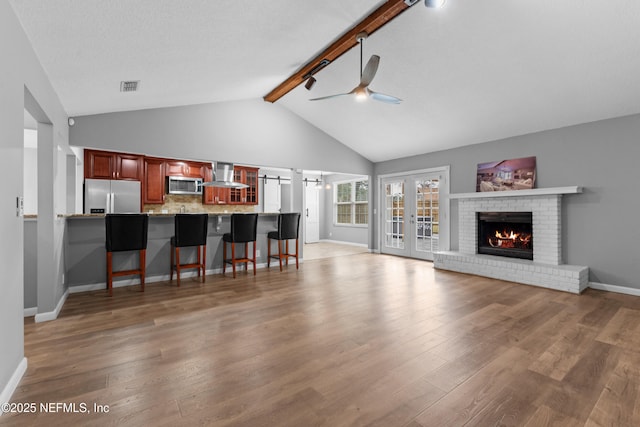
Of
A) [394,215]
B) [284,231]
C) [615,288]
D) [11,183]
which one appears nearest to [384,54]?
Result: [284,231]

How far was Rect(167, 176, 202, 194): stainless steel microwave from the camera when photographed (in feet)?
21.0

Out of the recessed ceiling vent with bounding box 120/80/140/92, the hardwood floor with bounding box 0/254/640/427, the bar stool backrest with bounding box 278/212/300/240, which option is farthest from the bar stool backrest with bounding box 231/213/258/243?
the recessed ceiling vent with bounding box 120/80/140/92

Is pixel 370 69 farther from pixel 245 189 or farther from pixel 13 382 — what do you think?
pixel 245 189

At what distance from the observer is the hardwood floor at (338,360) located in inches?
63.3

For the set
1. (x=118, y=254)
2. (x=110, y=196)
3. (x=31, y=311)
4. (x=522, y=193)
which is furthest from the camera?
(x=110, y=196)

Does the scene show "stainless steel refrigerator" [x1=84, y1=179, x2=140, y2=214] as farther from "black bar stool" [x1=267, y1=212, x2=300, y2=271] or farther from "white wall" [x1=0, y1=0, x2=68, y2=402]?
"white wall" [x1=0, y1=0, x2=68, y2=402]

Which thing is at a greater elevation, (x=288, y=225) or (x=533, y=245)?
(x=288, y=225)

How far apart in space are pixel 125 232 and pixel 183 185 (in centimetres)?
290

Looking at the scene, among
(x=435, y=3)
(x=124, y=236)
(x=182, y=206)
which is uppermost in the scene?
(x=435, y=3)

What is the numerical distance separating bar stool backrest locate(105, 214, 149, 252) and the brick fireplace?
16.5ft

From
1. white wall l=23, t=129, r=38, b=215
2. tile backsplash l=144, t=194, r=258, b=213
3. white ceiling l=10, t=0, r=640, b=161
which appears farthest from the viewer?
tile backsplash l=144, t=194, r=258, b=213

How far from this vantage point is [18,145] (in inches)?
78.1

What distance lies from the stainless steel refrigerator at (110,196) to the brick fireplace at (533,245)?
6.17m

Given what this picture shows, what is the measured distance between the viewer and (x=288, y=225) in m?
5.48
